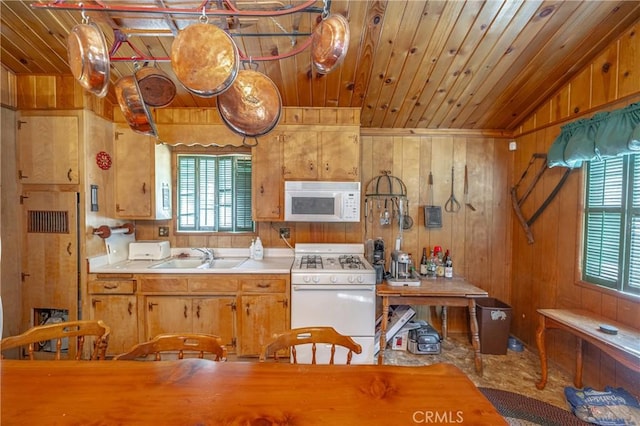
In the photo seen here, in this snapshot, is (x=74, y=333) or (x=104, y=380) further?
(x=74, y=333)

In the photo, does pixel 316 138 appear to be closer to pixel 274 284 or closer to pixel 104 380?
pixel 274 284

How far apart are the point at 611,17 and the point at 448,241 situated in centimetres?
212

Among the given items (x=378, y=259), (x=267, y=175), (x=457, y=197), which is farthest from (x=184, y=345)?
(x=457, y=197)

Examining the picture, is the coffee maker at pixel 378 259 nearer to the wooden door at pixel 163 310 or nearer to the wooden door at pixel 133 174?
the wooden door at pixel 163 310

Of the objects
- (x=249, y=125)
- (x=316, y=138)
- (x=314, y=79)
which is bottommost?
(x=249, y=125)

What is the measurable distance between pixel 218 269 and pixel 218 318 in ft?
1.40

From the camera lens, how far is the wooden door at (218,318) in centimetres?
248

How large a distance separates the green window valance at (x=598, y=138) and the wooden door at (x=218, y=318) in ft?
9.93

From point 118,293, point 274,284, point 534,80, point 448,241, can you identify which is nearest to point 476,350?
point 448,241

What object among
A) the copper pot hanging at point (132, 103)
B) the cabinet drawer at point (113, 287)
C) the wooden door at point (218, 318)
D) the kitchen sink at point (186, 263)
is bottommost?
the wooden door at point (218, 318)

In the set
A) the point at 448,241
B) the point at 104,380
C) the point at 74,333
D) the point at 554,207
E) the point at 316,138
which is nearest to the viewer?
the point at 104,380

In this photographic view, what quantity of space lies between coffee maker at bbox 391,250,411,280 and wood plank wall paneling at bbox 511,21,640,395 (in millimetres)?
1285

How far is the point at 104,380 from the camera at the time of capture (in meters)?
1.00

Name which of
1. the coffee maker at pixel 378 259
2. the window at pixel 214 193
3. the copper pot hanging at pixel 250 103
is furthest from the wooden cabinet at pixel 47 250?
the coffee maker at pixel 378 259
